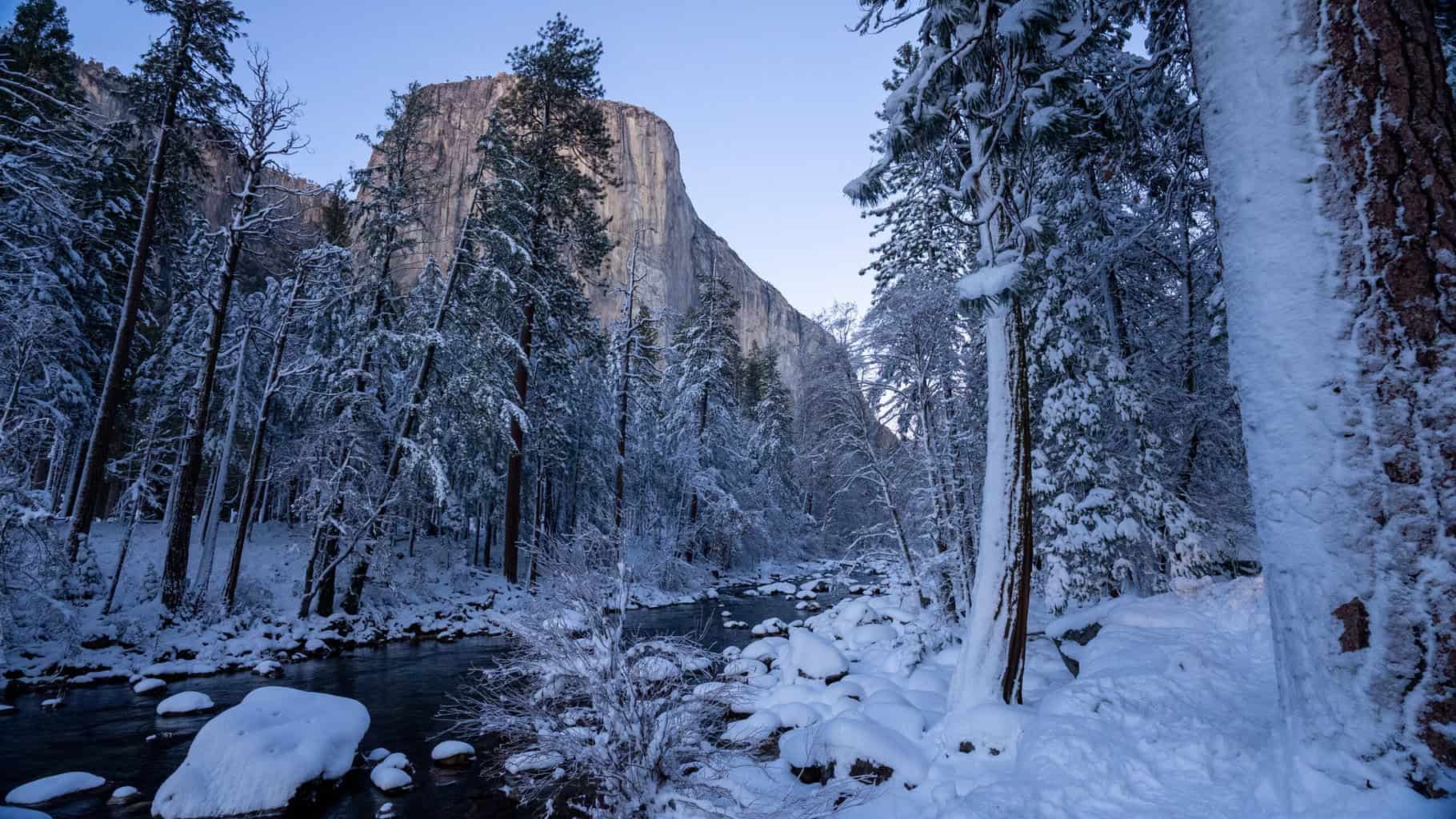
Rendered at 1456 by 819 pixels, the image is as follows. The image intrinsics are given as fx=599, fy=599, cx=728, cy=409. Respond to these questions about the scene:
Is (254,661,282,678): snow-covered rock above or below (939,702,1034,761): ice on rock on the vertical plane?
below

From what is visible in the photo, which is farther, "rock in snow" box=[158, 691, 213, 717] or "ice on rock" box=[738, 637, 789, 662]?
"ice on rock" box=[738, 637, 789, 662]

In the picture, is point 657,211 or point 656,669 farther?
point 657,211

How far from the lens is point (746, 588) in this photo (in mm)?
28266

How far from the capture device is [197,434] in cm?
1347

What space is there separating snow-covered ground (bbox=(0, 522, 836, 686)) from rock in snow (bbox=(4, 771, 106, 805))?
199 inches

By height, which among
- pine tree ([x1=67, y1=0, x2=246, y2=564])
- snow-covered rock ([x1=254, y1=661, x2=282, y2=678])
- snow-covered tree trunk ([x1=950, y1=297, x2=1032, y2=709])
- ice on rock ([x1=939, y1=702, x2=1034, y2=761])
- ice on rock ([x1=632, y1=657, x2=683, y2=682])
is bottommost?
snow-covered rock ([x1=254, y1=661, x2=282, y2=678])

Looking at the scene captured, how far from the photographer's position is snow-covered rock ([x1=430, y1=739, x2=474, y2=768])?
25.9ft

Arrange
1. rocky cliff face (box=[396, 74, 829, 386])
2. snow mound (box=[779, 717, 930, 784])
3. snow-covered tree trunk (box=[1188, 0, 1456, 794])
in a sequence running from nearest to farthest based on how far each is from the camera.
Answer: snow-covered tree trunk (box=[1188, 0, 1456, 794]), snow mound (box=[779, 717, 930, 784]), rocky cliff face (box=[396, 74, 829, 386])

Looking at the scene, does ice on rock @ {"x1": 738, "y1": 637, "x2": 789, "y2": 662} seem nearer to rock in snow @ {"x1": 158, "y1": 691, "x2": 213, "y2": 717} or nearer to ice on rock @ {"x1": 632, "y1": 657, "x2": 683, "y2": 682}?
ice on rock @ {"x1": 632, "y1": 657, "x2": 683, "y2": 682}

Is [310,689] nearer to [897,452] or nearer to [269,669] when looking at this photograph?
[269,669]

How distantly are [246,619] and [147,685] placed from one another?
3.79m

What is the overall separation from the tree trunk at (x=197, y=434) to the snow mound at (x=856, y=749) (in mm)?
13305

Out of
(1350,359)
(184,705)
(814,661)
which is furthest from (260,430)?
(1350,359)

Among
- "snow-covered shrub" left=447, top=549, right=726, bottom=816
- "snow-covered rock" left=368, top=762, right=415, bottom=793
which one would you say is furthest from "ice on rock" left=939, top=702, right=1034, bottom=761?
"snow-covered rock" left=368, top=762, right=415, bottom=793
